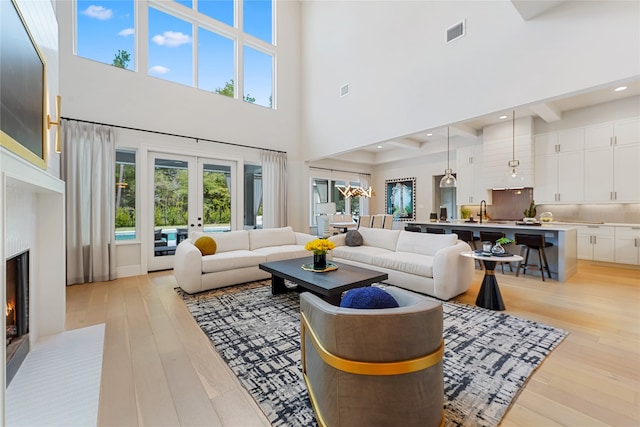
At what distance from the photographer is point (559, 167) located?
6160 mm

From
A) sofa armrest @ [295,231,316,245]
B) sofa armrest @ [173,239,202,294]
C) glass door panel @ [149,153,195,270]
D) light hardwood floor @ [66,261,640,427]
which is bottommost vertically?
light hardwood floor @ [66,261,640,427]

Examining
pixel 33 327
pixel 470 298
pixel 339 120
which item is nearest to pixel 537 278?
pixel 470 298

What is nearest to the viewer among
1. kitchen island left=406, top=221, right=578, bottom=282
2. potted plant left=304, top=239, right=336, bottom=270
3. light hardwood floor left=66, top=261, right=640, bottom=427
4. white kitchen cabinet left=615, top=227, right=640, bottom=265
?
light hardwood floor left=66, top=261, right=640, bottom=427

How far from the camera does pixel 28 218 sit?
7.47ft

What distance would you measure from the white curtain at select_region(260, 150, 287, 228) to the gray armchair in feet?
18.8

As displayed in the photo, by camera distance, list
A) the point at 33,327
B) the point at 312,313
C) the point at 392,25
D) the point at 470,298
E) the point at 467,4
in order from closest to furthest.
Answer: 1. the point at 312,313
2. the point at 33,327
3. the point at 470,298
4. the point at 467,4
5. the point at 392,25

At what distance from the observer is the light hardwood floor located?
1.62 metres

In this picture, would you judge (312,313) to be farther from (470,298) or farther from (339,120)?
(339,120)

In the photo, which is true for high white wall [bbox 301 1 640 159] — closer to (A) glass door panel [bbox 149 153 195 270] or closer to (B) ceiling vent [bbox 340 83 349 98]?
(B) ceiling vent [bbox 340 83 349 98]

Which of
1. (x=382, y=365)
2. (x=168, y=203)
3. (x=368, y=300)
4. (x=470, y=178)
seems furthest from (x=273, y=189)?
(x=382, y=365)

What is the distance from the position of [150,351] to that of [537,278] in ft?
A: 18.4

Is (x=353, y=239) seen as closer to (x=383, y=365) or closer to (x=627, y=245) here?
(x=383, y=365)

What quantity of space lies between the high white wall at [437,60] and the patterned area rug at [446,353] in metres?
2.96

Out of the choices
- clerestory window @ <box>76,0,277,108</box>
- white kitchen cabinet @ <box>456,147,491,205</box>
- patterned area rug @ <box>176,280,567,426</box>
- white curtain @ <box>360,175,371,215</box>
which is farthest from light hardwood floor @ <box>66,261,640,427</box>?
white curtain @ <box>360,175,371,215</box>
